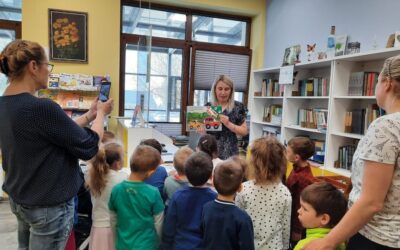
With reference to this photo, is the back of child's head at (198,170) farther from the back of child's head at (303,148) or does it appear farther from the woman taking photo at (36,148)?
the back of child's head at (303,148)

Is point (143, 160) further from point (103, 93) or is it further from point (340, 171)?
point (340, 171)

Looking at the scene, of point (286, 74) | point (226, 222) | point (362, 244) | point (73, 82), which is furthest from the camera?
point (73, 82)

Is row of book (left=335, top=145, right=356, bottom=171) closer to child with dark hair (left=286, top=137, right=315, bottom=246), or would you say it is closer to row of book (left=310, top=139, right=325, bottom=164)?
row of book (left=310, top=139, right=325, bottom=164)

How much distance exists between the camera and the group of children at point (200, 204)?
1.36m

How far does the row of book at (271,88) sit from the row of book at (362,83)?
3.54 feet

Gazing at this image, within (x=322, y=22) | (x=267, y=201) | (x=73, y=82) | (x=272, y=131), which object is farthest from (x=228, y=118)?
(x=73, y=82)

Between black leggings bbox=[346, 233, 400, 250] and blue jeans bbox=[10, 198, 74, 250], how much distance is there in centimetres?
112

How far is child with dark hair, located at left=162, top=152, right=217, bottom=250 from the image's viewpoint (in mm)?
1472

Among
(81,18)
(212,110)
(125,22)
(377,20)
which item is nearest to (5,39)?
(81,18)

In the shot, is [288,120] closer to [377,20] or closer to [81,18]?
[377,20]

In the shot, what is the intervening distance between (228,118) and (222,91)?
9.0 inches

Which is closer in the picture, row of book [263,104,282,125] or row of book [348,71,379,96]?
row of book [348,71,379,96]

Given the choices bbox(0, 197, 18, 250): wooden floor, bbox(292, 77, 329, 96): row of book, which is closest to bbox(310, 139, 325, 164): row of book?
Answer: bbox(292, 77, 329, 96): row of book

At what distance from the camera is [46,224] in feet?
3.92
